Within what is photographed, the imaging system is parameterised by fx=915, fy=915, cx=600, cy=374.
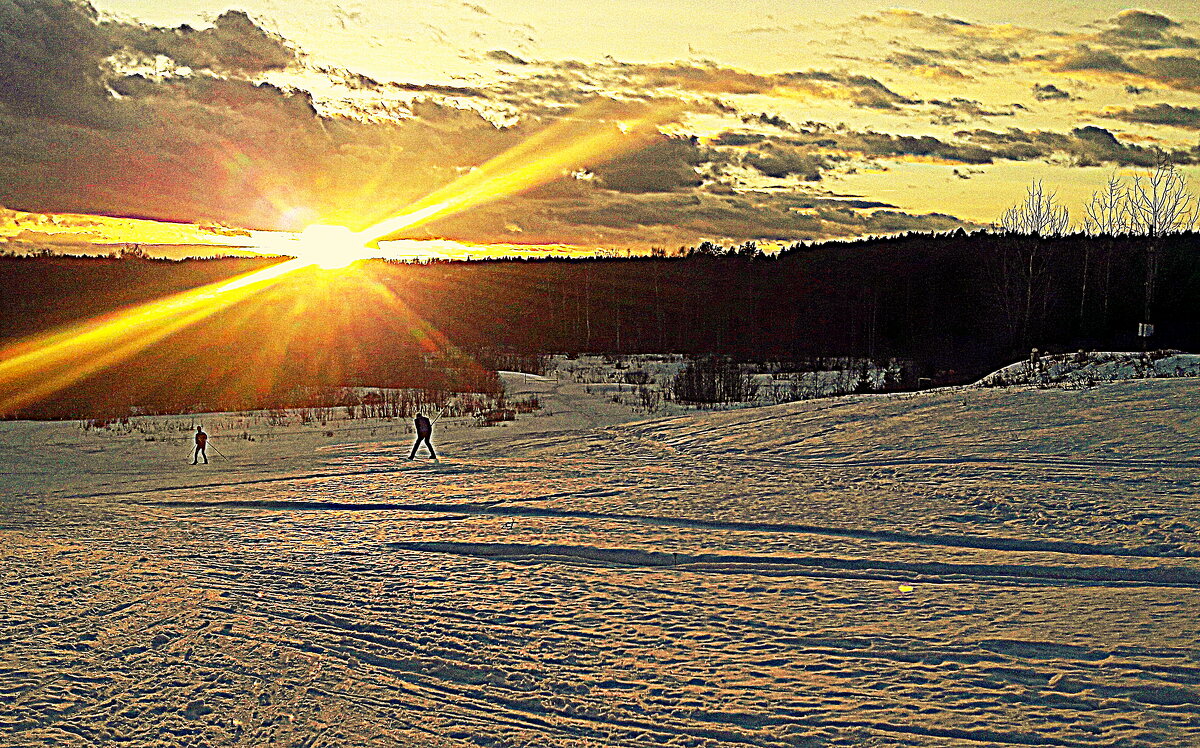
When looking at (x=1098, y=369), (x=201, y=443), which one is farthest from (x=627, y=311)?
(x=201, y=443)

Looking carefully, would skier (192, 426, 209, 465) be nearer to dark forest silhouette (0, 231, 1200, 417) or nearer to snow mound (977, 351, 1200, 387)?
dark forest silhouette (0, 231, 1200, 417)

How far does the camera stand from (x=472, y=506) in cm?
1232

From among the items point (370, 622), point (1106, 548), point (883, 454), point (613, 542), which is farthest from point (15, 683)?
point (883, 454)

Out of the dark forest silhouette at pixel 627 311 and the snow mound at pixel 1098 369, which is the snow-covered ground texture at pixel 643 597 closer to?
the snow mound at pixel 1098 369

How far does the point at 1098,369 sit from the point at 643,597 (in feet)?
62.3

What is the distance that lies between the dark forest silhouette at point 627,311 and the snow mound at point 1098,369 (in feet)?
14.9

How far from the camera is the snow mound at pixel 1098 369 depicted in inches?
837

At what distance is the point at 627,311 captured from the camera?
95500mm

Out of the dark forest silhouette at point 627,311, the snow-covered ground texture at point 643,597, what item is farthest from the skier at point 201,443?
the dark forest silhouette at point 627,311

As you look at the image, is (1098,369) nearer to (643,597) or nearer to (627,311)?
(643,597)

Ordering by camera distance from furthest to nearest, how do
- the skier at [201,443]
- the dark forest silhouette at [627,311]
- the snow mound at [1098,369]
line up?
the dark forest silhouette at [627,311] → the snow mound at [1098,369] → the skier at [201,443]

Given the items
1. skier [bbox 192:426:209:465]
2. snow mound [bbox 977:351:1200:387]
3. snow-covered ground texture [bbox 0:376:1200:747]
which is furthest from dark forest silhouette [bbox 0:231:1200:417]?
snow-covered ground texture [bbox 0:376:1200:747]

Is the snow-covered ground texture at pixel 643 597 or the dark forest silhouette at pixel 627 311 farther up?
the dark forest silhouette at pixel 627 311

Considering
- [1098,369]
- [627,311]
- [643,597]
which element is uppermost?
[627,311]
